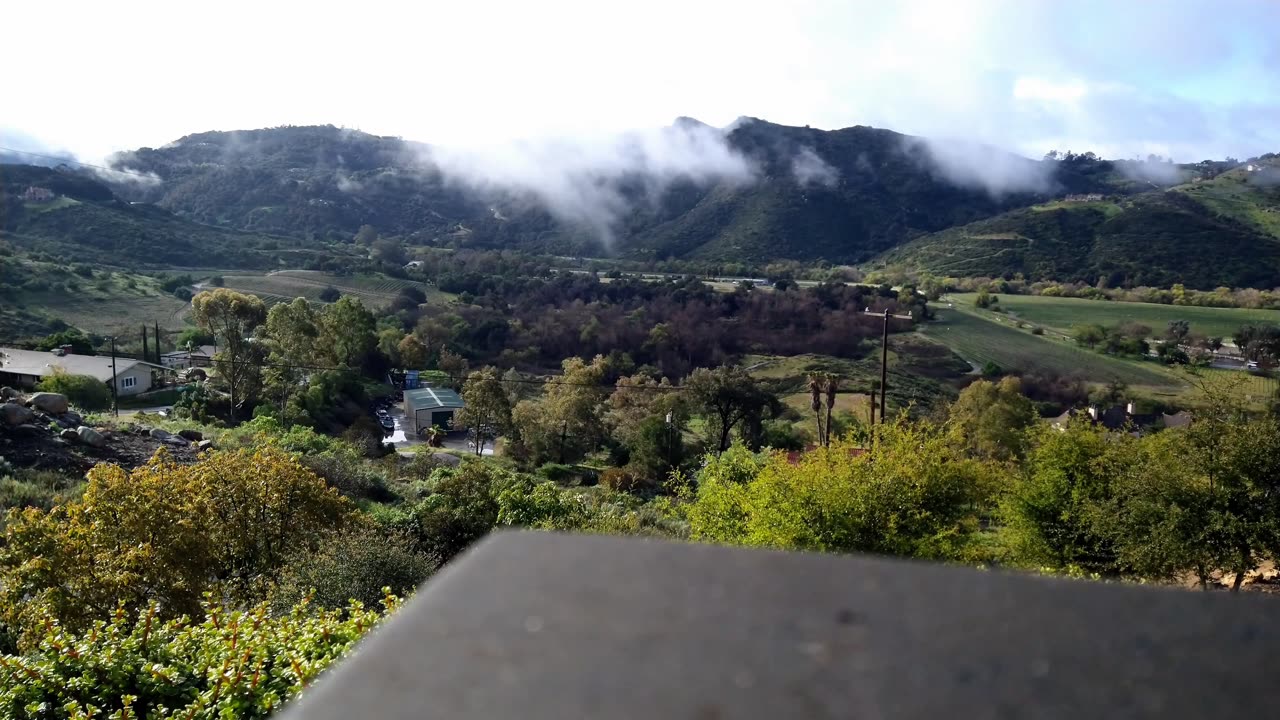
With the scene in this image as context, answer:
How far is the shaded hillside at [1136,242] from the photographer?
70.4 meters

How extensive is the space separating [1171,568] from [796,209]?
92.8m

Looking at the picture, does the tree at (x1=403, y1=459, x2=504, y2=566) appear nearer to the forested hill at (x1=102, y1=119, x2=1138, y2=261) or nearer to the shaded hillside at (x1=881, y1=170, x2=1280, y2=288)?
the shaded hillside at (x1=881, y1=170, x2=1280, y2=288)

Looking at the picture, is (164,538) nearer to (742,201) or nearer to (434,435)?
(434,435)

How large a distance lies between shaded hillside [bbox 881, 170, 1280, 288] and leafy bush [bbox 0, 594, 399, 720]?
7826 centimetres

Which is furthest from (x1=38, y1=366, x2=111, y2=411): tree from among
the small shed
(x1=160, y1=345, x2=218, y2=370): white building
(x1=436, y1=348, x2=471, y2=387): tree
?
(x1=436, y1=348, x2=471, y2=387): tree

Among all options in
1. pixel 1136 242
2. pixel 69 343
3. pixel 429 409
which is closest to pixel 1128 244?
pixel 1136 242

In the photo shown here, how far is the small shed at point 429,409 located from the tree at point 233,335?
25.5 feet

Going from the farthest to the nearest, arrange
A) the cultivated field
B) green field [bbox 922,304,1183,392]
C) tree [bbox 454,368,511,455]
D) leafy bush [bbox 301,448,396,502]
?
1. the cultivated field
2. green field [bbox 922,304,1183,392]
3. tree [bbox 454,368,511,455]
4. leafy bush [bbox 301,448,396,502]

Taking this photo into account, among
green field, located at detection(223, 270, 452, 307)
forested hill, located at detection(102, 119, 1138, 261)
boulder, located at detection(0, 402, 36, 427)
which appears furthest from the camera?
forested hill, located at detection(102, 119, 1138, 261)

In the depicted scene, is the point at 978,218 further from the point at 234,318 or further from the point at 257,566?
the point at 257,566

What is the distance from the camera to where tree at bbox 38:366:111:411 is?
29.2m

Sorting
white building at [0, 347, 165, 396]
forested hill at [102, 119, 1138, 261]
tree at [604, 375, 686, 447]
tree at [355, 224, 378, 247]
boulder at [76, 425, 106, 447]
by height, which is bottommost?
tree at [604, 375, 686, 447]

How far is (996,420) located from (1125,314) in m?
34.1

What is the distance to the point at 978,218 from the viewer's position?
106688 millimetres
